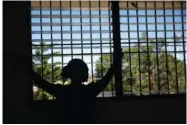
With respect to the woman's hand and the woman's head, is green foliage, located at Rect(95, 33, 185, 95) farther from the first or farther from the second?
the woman's head

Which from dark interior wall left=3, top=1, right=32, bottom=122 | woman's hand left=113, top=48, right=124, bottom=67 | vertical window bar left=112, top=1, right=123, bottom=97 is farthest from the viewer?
vertical window bar left=112, top=1, right=123, bottom=97

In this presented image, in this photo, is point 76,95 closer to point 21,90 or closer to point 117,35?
point 21,90

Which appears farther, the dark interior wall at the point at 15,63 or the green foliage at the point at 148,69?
the green foliage at the point at 148,69

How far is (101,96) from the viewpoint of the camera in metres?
3.43

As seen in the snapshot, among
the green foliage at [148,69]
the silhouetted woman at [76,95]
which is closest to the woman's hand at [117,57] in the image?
the silhouetted woman at [76,95]

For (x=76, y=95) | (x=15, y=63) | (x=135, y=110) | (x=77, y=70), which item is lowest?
(x=135, y=110)

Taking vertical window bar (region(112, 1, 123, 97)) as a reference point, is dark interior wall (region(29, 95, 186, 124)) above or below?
below

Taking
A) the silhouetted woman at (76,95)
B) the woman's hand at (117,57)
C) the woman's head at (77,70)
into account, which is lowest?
the silhouetted woman at (76,95)

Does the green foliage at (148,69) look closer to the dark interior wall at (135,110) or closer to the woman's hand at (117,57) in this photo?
the dark interior wall at (135,110)

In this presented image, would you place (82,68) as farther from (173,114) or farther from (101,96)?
(173,114)

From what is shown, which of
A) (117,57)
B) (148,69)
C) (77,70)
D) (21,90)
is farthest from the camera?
(148,69)

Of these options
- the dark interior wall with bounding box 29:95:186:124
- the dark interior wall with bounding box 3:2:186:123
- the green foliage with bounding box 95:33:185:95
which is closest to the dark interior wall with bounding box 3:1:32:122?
the dark interior wall with bounding box 3:2:186:123

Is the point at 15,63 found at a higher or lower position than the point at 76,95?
higher

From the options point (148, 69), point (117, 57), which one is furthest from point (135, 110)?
point (117, 57)
